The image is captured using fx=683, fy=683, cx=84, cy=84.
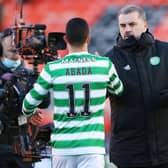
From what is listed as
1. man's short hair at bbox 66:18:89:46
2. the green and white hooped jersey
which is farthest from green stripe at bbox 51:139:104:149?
man's short hair at bbox 66:18:89:46

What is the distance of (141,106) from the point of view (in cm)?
443

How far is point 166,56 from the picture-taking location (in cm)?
450

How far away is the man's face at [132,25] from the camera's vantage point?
4566mm

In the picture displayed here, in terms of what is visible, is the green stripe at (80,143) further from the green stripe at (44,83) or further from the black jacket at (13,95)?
the black jacket at (13,95)

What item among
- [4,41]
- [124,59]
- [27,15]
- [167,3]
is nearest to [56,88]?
[124,59]

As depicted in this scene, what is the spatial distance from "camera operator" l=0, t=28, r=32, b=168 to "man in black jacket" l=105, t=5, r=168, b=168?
1.19 meters

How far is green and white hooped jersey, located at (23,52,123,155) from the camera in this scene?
4.17 m

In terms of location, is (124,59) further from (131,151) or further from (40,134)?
(40,134)

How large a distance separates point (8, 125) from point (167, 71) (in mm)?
1658

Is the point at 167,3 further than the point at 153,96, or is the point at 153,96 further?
the point at 167,3

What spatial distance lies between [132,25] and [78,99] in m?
0.72

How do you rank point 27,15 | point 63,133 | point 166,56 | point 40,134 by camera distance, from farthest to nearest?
1. point 27,15
2. point 40,134
3. point 166,56
4. point 63,133

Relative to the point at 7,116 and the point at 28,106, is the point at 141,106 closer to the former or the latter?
the point at 28,106

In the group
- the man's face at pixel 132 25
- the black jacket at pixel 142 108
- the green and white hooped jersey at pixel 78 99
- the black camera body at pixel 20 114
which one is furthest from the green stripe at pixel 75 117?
the black camera body at pixel 20 114
